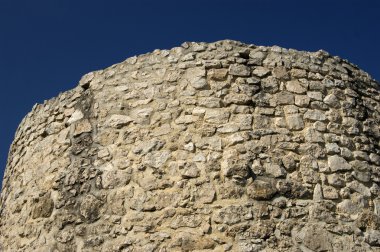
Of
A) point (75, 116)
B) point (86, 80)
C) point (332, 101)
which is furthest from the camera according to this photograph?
point (86, 80)

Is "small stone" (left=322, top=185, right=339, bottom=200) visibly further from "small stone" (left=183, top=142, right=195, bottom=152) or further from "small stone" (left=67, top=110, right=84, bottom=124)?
"small stone" (left=67, top=110, right=84, bottom=124)

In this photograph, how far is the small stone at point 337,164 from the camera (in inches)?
226

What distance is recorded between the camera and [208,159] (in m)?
5.59

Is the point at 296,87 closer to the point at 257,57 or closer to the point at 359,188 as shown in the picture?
the point at 257,57

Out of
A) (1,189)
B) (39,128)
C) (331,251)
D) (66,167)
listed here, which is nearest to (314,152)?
(331,251)

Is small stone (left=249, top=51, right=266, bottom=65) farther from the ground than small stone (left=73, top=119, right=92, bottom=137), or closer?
farther from the ground

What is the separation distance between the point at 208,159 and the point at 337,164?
1.36m

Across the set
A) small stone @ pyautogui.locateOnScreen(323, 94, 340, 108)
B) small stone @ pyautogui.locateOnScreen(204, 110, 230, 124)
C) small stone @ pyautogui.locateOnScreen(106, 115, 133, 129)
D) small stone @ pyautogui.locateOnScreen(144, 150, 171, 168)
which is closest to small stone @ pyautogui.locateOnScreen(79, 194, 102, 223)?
small stone @ pyautogui.locateOnScreen(144, 150, 171, 168)

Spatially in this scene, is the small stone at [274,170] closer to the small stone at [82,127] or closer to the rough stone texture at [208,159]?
the rough stone texture at [208,159]

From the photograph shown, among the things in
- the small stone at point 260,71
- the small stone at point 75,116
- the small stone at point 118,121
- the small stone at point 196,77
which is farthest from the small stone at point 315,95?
the small stone at point 75,116

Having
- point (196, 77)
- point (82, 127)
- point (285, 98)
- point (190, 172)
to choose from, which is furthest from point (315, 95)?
point (82, 127)

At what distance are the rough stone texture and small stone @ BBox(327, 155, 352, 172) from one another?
0.04 feet

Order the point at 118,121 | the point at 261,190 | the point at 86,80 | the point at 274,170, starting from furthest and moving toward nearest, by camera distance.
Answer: the point at 86,80 < the point at 118,121 < the point at 274,170 < the point at 261,190

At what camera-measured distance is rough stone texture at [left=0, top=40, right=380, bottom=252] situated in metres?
5.35
